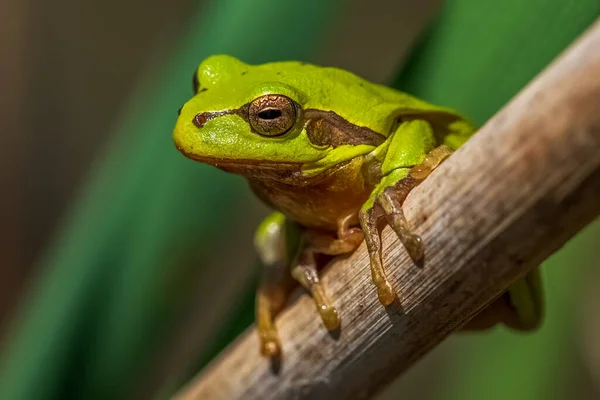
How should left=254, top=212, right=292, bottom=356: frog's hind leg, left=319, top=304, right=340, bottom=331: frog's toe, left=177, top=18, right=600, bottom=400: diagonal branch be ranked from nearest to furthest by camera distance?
left=177, top=18, right=600, bottom=400: diagonal branch
left=319, top=304, right=340, bottom=331: frog's toe
left=254, top=212, right=292, bottom=356: frog's hind leg

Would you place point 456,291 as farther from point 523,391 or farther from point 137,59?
point 137,59

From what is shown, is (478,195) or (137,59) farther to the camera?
(137,59)

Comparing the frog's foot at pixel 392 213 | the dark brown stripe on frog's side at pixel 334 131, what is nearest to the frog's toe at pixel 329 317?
the frog's foot at pixel 392 213

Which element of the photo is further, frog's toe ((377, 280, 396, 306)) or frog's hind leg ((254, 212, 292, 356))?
frog's hind leg ((254, 212, 292, 356))

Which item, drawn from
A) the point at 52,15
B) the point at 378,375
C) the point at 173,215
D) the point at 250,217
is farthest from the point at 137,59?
the point at 378,375

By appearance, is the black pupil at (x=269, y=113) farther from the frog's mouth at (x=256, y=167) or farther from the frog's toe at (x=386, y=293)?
the frog's toe at (x=386, y=293)

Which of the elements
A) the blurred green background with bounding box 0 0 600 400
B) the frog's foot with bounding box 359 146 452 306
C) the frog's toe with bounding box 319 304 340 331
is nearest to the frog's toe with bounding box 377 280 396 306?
the frog's foot with bounding box 359 146 452 306

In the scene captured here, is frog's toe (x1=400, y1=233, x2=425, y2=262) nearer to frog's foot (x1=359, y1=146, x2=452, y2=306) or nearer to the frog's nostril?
frog's foot (x1=359, y1=146, x2=452, y2=306)
